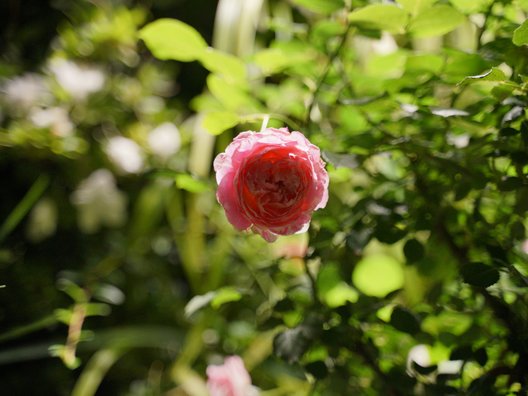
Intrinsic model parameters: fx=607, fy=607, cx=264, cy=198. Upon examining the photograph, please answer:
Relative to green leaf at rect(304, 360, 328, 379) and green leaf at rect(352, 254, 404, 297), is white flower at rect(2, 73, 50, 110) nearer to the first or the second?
green leaf at rect(352, 254, 404, 297)

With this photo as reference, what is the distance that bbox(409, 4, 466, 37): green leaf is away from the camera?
0.52 meters

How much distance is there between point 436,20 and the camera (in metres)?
0.53

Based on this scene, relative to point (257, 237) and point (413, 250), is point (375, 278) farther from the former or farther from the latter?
point (413, 250)

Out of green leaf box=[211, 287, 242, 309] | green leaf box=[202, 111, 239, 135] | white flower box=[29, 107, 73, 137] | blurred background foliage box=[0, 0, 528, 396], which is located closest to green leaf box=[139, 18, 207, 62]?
blurred background foliage box=[0, 0, 528, 396]

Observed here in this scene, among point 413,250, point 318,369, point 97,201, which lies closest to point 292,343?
point 318,369

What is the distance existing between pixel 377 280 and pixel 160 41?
505 mm

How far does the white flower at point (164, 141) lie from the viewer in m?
1.15

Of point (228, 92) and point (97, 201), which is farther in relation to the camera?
point (97, 201)

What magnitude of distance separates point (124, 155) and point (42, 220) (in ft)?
0.60

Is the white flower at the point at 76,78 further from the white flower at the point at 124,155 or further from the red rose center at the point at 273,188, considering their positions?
the red rose center at the point at 273,188

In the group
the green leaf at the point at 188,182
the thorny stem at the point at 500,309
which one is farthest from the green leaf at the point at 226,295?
the thorny stem at the point at 500,309

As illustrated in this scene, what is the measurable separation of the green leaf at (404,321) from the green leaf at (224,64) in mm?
283

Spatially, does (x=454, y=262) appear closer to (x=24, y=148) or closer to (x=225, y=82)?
(x=225, y=82)

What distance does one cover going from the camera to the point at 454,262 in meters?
0.66
